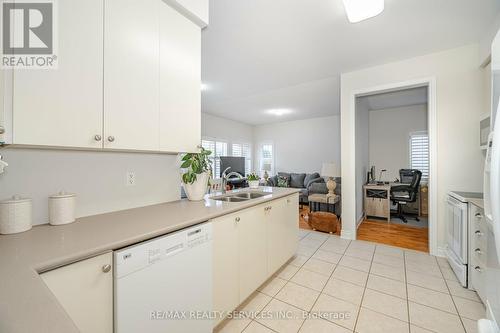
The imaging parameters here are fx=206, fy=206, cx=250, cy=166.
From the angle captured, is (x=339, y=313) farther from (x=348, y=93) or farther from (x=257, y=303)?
(x=348, y=93)

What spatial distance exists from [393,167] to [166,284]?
19.3 feet

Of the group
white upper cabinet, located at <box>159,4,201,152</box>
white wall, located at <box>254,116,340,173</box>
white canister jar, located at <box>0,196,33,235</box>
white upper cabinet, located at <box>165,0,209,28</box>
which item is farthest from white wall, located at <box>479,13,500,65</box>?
white wall, located at <box>254,116,340,173</box>

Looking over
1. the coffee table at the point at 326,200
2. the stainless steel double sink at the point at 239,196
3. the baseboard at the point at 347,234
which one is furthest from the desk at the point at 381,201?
the stainless steel double sink at the point at 239,196

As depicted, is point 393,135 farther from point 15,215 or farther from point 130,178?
point 15,215

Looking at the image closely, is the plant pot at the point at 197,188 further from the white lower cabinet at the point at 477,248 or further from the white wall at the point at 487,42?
the white wall at the point at 487,42

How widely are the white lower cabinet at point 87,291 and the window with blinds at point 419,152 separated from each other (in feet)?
20.4

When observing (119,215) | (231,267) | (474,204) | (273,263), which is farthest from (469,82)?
(119,215)

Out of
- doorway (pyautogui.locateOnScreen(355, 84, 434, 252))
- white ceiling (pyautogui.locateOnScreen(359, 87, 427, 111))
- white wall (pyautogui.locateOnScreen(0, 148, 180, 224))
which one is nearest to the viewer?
white wall (pyautogui.locateOnScreen(0, 148, 180, 224))

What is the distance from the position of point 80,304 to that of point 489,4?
3588mm

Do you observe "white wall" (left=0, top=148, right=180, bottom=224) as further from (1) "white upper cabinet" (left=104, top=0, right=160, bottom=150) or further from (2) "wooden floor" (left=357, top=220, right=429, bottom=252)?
(2) "wooden floor" (left=357, top=220, right=429, bottom=252)

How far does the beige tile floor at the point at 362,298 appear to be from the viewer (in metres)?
1.54

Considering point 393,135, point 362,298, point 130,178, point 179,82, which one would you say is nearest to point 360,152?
point 393,135

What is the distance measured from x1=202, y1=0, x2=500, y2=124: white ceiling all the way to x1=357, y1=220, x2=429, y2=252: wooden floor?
2632 mm

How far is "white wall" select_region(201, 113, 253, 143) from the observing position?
6.04 meters
